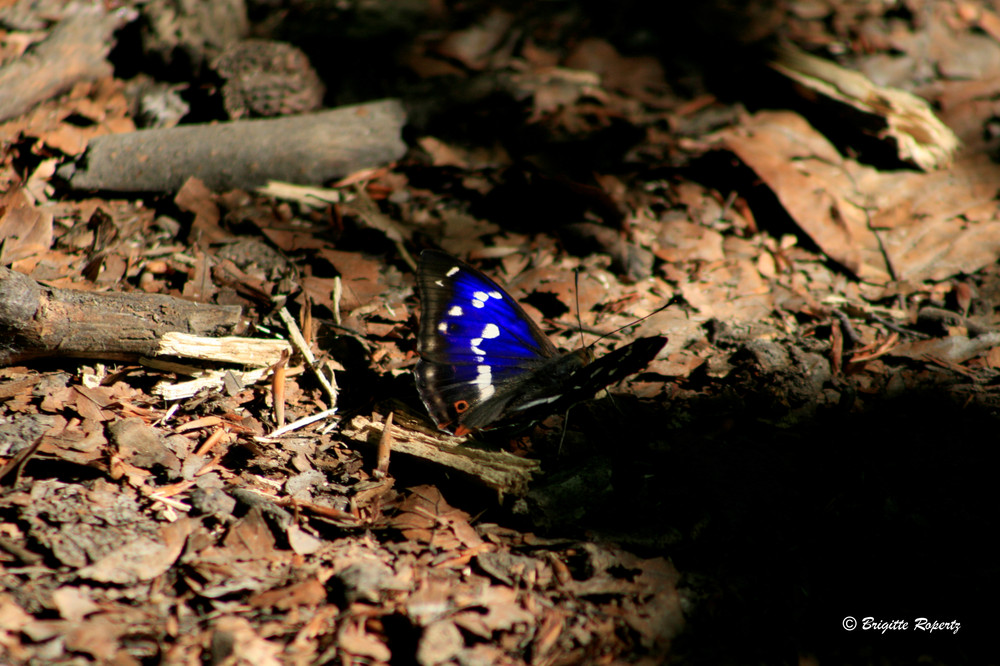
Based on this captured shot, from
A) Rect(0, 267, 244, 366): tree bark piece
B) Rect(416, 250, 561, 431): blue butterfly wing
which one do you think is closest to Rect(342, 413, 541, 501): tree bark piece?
Rect(416, 250, 561, 431): blue butterfly wing

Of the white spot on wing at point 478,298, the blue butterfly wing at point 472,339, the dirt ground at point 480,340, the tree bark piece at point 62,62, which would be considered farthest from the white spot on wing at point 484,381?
the tree bark piece at point 62,62

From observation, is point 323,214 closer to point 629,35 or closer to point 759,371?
point 759,371

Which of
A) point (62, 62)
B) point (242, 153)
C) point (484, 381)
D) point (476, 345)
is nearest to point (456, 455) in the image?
point (484, 381)

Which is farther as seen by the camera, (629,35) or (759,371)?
(629,35)

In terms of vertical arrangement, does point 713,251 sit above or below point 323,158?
below

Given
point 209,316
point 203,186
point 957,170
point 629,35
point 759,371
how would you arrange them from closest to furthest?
point 209,316 < point 759,371 < point 203,186 < point 957,170 < point 629,35

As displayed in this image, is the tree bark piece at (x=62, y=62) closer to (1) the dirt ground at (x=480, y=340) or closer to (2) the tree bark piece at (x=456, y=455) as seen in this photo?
(1) the dirt ground at (x=480, y=340)

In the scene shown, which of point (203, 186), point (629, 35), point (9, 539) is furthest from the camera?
point (629, 35)

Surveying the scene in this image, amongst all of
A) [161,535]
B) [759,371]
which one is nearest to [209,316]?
[161,535]
